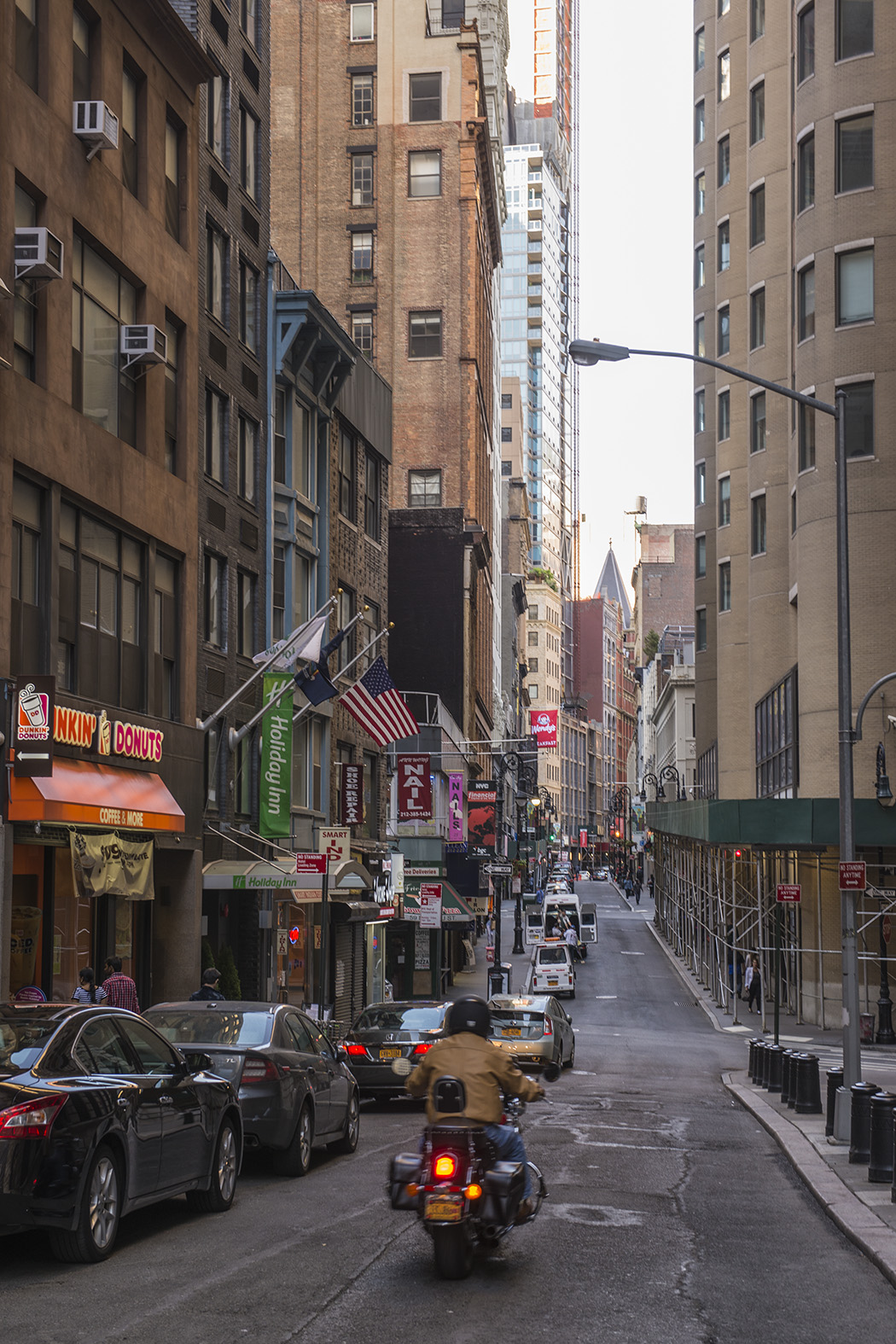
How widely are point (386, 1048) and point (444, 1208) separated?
1331cm

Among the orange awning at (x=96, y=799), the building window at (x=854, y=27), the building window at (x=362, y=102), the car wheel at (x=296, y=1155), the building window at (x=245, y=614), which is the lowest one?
the car wheel at (x=296, y=1155)

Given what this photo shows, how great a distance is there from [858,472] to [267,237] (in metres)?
15.2

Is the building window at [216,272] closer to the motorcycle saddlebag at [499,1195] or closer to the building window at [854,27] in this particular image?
the building window at [854,27]

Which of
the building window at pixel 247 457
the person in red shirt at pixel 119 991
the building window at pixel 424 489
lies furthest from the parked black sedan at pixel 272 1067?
the building window at pixel 424 489

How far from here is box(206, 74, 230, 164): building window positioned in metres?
31.9

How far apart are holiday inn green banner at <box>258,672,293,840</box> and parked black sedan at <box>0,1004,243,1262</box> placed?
19.3 m

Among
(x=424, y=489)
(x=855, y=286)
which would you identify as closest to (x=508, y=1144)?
(x=855, y=286)

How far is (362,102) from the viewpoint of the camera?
70688 millimetres

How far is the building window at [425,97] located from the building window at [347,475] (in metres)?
33.5

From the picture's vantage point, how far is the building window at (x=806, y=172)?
4162cm

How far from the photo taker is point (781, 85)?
54031 mm

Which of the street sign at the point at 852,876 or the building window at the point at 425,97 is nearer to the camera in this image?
the street sign at the point at 852,876

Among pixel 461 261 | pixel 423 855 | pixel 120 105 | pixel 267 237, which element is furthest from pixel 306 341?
pixel 461 261

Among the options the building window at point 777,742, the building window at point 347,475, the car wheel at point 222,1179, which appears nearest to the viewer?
the car wheel at point 222,1179
